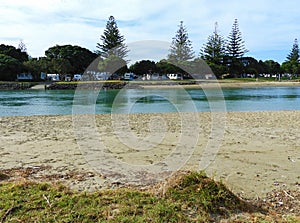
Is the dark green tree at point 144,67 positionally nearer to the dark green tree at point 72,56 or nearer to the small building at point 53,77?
the dark green tree at point 72,56

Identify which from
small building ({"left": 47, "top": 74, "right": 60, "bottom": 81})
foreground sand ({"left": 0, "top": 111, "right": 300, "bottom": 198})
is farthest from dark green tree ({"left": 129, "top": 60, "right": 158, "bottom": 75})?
foreground sand ({"left": 0, "top": 111, "right": 300, "bottom": 198})

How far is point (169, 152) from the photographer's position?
6.17 metres

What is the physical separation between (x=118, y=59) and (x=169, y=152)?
44118 millimetres

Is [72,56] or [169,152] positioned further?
[72,56]

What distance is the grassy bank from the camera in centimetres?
292

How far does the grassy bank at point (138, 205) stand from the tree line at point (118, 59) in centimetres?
4486

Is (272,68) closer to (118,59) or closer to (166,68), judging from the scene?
(166,68)

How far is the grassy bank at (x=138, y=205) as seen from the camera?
2916 millimetres

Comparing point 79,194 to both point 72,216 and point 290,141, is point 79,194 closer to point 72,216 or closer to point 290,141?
point 72,216

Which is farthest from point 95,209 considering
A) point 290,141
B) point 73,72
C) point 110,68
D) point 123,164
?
point 73,72

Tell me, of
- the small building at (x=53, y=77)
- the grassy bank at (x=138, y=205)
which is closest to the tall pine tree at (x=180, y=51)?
the small building at (x=53, y=77)

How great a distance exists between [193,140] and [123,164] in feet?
8.27

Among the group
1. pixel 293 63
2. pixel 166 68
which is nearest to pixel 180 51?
pixel 166 68

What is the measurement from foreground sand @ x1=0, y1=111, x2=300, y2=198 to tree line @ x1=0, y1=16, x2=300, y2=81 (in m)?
40.0
